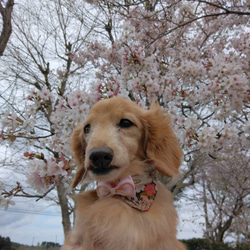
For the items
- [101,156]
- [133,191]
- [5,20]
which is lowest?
[133,191]

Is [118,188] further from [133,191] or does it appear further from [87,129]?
[87,129]

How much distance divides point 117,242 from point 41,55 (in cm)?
1000

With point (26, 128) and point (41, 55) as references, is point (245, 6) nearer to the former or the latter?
point (26, 128)

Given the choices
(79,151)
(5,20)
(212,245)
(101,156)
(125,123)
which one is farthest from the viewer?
(212,245)

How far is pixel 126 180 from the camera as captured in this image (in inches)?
69.6

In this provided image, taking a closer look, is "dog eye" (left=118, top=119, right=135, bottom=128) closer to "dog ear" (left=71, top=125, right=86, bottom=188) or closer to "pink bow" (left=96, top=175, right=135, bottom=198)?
"pink bow" (left=96, top=175, right=135, bottom=198)

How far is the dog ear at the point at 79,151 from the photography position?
2.23m

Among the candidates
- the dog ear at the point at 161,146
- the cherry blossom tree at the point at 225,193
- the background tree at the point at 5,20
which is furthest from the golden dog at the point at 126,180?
the cherry blossom tree at the point at 225,193

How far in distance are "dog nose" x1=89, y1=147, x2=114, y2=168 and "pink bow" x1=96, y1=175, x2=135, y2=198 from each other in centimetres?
28

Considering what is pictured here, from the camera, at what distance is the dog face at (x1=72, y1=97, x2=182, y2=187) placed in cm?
162

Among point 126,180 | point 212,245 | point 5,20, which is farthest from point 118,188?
point 212,245

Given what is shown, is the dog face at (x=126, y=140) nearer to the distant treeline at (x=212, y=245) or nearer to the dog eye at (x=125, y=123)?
the dog eye at (x=125, y=123)

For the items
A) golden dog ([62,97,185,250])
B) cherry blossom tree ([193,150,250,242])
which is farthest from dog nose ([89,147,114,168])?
cherry blossom tree ([193,150,250,242])

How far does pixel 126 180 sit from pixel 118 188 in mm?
92
